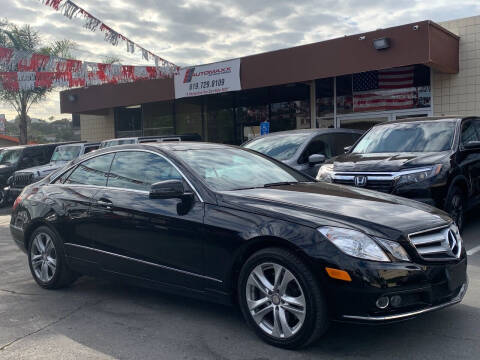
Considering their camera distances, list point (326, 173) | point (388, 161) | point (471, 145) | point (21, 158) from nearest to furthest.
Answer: point (388, 161) → point (471, 145) → point (326, 173) → point (21, 158)

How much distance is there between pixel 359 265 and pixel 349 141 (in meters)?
7.08

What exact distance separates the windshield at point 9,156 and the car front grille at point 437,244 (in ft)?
46.1

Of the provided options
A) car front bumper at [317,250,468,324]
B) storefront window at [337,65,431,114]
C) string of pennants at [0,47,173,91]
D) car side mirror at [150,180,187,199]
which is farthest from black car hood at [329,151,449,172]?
string of pennants at [0,47,173,91]

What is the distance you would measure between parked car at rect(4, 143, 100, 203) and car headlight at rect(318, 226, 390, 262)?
1047 cm

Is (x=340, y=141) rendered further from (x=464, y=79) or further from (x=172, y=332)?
(x=172, y=332)

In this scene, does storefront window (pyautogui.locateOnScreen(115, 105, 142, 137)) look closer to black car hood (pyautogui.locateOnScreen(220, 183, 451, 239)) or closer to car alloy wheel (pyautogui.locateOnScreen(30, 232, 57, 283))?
car alloy wheel (pyautogui.locateOnScreen(30, 232, 57, 283))

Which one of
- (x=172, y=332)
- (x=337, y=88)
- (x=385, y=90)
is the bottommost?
(x=172, y=332)

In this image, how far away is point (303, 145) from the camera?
868cm

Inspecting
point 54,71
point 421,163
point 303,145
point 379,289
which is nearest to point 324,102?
point 303,145

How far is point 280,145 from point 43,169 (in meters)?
7.58

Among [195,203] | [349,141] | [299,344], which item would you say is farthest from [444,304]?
[349,141]

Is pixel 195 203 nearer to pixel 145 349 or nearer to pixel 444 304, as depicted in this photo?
pixel 145 349

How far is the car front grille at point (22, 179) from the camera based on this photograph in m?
13.1

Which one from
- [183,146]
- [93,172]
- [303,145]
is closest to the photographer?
[183,146]
